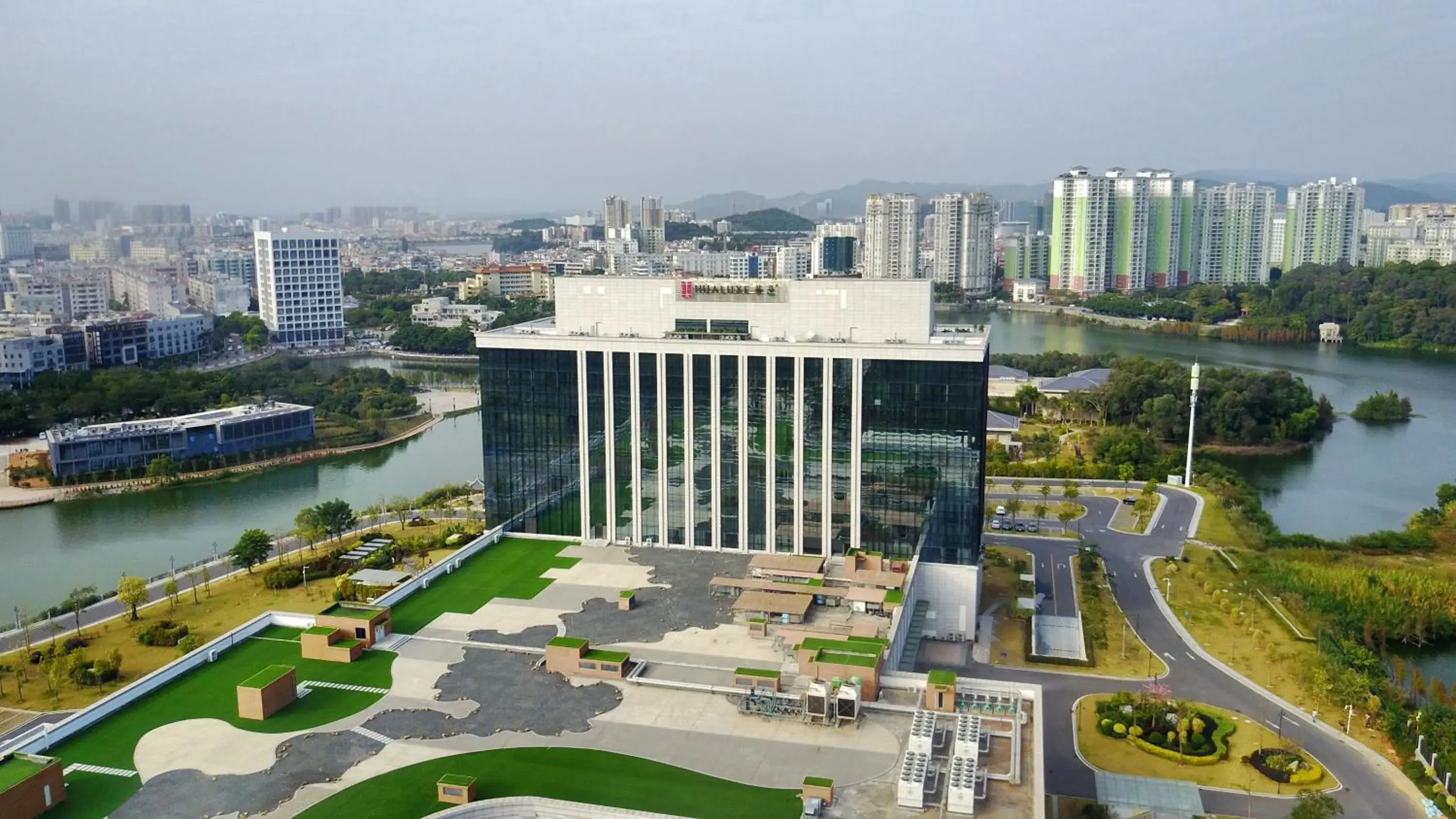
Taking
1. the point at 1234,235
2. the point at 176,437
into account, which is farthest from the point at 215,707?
the point at 1234,235

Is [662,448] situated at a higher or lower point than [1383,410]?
higher

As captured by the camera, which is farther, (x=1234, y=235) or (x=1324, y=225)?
(x=1324, y=225)

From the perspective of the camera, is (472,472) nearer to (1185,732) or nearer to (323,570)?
(323,570)

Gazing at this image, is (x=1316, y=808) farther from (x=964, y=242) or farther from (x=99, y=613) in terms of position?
(x=964, y=242)

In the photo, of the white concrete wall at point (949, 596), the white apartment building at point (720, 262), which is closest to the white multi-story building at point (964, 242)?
the white apartment building at point (720, 262)

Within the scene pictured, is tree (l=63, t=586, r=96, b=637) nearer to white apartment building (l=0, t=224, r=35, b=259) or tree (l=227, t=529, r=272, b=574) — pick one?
tree (l=227, t=529, r=272, b=574)

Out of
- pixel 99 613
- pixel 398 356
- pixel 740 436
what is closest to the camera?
pixel 740 436

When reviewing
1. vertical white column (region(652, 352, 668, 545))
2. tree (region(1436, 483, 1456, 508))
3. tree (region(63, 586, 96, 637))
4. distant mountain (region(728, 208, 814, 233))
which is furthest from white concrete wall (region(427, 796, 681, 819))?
distant mountain (region(728, 208, 814, 233))
